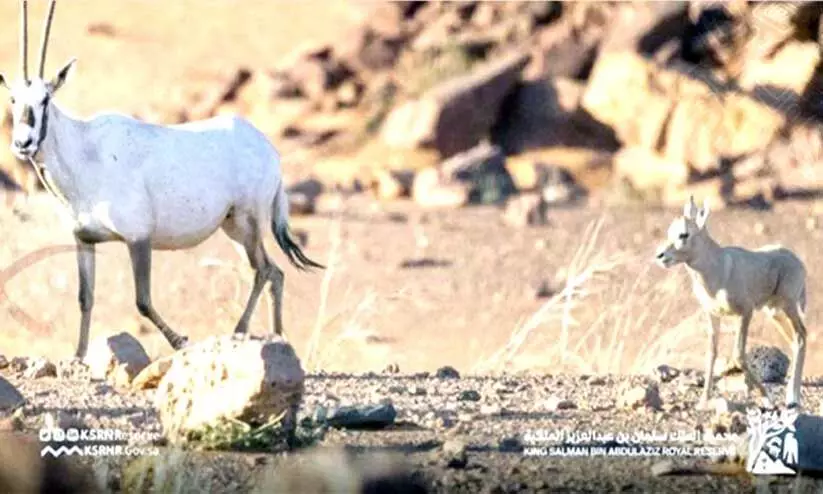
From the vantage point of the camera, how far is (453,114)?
2261 cm

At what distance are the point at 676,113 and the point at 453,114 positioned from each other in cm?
219

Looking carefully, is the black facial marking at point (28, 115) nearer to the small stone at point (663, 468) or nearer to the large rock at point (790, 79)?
the small stone at point (663, 468)

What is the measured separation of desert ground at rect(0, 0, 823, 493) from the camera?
8648 millimetres

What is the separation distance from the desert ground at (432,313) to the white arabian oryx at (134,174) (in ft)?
0.83

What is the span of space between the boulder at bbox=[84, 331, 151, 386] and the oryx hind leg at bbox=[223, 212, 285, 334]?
1018 millimetres

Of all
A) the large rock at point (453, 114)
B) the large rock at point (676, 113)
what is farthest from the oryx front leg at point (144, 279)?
the large rock at point (453, 114)

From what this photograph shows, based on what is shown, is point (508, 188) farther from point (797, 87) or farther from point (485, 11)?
point (485, 11)

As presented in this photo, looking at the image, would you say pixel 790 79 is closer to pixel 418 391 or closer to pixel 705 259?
pixel 418 391

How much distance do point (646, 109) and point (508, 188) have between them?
203 centimetres

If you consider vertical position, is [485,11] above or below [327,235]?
above

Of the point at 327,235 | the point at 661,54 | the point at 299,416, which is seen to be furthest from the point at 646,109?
the point at 299,416

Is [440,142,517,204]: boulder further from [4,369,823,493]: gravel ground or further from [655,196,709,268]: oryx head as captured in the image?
[655,196,709,268]: oryx head

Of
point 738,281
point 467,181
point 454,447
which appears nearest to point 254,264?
point 738,281

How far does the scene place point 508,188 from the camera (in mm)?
21156
